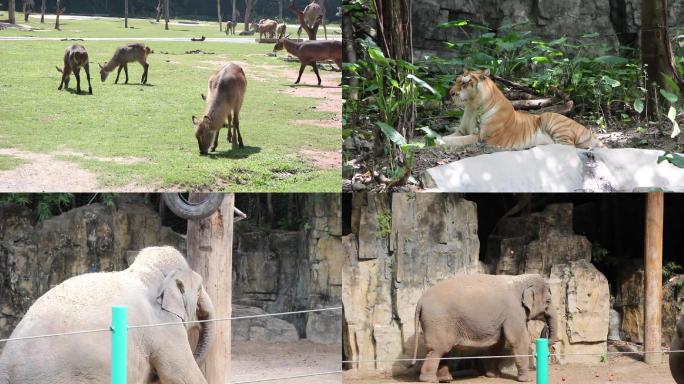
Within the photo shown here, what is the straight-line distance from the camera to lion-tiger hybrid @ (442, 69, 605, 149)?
884cm

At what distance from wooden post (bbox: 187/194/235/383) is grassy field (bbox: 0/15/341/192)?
0.80 metres

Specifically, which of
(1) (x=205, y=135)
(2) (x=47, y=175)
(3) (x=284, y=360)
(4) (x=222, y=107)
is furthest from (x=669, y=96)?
(3) (x=284, y=360)

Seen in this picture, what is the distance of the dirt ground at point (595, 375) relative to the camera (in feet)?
32.1

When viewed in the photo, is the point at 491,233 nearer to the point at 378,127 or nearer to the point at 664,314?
the point at 664,314

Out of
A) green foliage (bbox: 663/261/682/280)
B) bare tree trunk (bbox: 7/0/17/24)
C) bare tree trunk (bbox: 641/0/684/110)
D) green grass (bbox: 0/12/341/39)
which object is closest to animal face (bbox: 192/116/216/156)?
green grass (bbox: 0/12/341/39)

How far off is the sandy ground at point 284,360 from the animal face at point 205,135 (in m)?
2.86

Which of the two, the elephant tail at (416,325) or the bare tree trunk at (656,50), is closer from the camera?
the bare tree trunk at (656,50)

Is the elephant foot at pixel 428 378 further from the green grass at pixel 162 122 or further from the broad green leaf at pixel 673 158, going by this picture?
the broad green leaf at pixel 673 158

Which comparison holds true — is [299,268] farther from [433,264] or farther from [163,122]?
[163,122]

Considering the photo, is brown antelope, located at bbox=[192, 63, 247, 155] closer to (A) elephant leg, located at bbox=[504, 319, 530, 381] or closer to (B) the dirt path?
(B) the dirt path

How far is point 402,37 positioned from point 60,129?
2.95m

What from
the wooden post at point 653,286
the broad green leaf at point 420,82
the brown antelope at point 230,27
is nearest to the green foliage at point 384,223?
the broad green leaf at point 420,82

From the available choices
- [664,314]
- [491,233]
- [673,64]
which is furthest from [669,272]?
[673,64]

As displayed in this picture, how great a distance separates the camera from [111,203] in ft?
36.3
